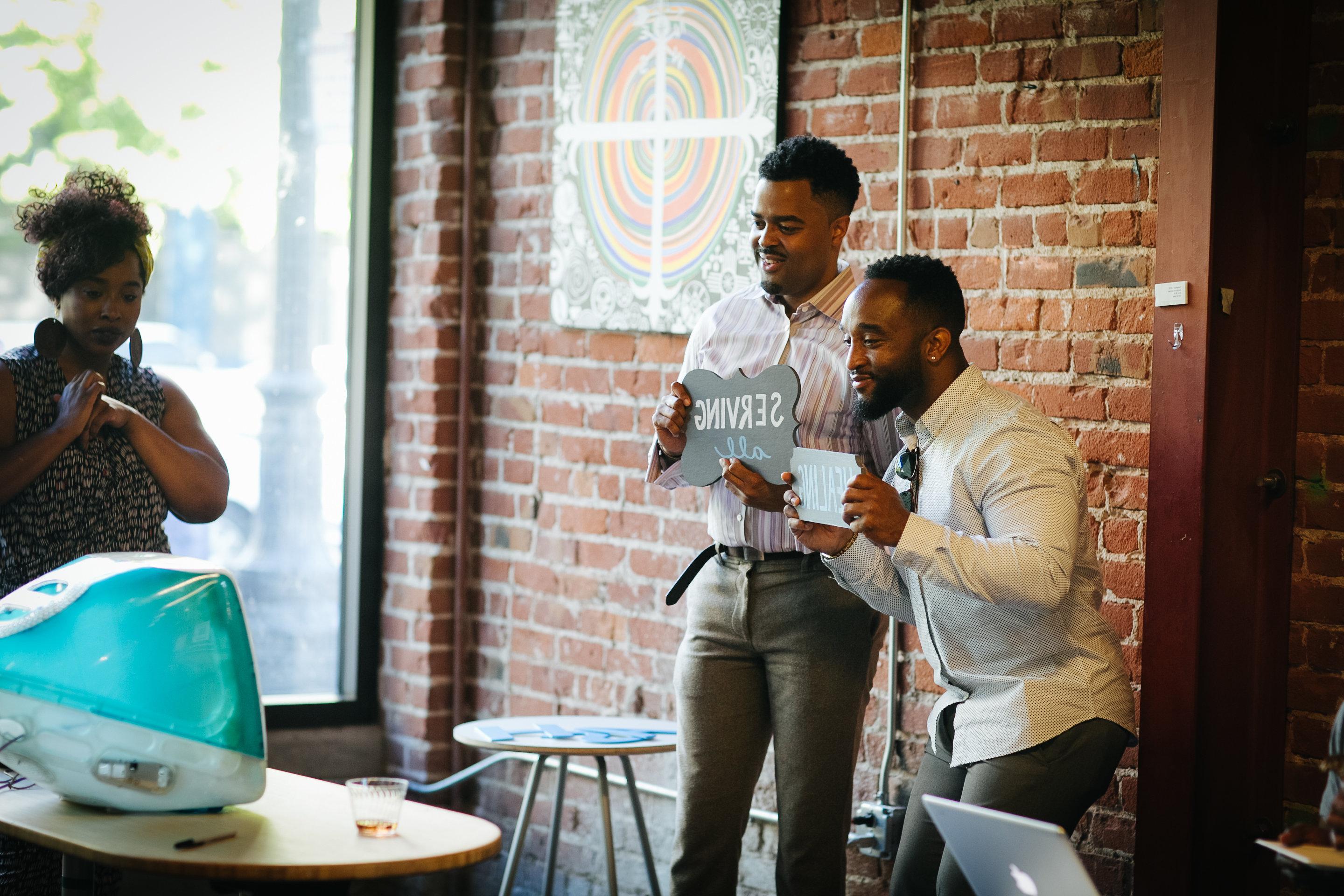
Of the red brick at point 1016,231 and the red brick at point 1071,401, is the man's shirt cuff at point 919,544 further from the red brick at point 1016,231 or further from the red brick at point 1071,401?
the red brick at point 1016,231

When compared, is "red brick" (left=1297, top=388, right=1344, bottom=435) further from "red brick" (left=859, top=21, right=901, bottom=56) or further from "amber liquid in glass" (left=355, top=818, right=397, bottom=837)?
"amber liquid in glass" (left=355, top=818, right=397, bottom=837)

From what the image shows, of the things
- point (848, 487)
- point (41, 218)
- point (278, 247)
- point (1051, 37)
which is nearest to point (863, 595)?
point (848, 487)

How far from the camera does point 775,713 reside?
98.7 inches

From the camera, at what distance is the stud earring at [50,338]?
2.73 metres

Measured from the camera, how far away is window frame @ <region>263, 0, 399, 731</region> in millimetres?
3943

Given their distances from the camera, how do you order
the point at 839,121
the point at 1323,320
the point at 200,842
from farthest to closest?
the point at 839,121 → the point at 1323,320 → the point at 200,842

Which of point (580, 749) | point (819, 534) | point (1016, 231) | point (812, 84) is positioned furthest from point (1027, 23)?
point (580, 749)

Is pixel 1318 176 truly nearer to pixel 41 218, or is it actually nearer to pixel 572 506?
pixel 572 506

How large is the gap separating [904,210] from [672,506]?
1.00 m

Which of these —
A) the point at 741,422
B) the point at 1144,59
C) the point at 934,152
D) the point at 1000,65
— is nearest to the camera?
the point at 741,422

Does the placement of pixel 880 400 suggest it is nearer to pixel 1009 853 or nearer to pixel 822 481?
pixel 822 481

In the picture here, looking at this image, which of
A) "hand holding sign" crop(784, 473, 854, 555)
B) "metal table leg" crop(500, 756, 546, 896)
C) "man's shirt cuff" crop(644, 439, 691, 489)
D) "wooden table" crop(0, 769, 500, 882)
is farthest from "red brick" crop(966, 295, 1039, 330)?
"wooden table" crop(0, 769, 500, 882)

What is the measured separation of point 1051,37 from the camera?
280 centimetres

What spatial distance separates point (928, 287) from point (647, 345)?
1422 mm
